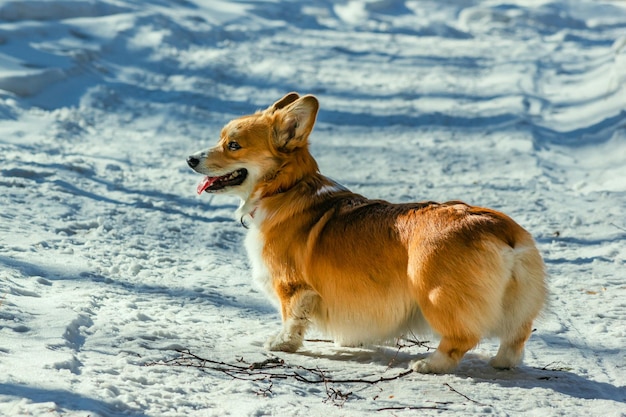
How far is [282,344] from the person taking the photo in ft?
13.5

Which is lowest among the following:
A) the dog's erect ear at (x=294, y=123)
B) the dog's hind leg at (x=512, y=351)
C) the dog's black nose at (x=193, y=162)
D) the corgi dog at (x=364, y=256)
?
the dog's hind leg at (x=512, y=351)

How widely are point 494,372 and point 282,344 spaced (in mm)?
1101

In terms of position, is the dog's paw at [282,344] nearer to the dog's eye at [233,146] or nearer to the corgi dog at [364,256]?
the corgi dog at [364,256]

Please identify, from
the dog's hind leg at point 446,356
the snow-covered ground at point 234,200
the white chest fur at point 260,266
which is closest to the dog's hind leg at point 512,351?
the snow-covered ground at point 234,200

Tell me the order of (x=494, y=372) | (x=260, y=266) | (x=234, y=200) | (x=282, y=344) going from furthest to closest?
(x=234, y=200), (x=260, y=266), (x=282, y=344), (x=494, y=372)

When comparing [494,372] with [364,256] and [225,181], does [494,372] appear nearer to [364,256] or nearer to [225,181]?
[364,256]

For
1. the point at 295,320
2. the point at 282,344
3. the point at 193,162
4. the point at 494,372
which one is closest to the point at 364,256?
the point at 295,320

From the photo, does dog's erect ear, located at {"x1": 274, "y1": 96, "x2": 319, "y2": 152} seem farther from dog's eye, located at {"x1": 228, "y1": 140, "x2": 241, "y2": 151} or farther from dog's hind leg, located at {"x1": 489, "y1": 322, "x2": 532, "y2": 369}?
dog's hind leg, located at {"x1": 489, "y1": 322, "x2": 532, "y2": 369}

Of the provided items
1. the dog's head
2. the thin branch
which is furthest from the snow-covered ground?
the dog's head

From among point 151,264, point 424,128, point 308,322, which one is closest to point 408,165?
point 424,128

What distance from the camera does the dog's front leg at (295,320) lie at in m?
4.11

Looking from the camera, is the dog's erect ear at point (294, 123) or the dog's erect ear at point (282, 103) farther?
the dog's erect ear at point (282, 103)

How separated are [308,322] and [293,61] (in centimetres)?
938

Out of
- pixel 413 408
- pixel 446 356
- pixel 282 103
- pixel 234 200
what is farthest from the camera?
pixel 234 200
